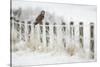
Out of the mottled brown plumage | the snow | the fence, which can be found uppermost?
the mottled brown plumage

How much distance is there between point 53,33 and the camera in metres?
2.34

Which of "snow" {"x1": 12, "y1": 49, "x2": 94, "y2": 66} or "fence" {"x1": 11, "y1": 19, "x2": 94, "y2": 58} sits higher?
"fence" {"x1": 11, "y1": 19, "x2": 94, "y2": 58}

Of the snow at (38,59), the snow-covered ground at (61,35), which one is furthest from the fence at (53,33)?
the snow at (38,59)

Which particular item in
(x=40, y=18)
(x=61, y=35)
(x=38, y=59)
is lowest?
(x=38, y=59)

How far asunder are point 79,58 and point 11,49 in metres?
0.82

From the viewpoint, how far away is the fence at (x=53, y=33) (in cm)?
221

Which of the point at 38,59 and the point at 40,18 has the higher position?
the point at 40,18

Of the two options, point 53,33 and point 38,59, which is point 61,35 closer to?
point 53,33

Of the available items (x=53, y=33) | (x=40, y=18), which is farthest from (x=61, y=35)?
(x=40, y=18)

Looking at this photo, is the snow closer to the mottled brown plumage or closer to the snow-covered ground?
the snow-covered ground

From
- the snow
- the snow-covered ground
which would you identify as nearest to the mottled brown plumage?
the snow-covered ground

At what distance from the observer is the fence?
7.24ft
